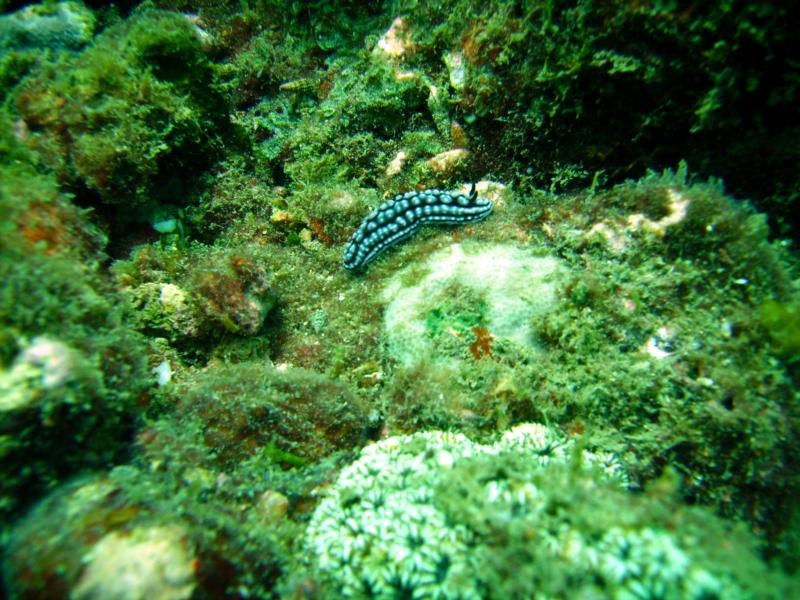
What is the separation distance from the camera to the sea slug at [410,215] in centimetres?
581

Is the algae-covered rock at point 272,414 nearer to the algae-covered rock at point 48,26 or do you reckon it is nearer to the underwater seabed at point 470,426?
the underwater seabed at point 470,426

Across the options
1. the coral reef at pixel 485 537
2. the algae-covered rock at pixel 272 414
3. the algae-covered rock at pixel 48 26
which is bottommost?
the coral reef at pixel 485 537

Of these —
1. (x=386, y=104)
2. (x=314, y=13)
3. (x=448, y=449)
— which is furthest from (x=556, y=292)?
(x=314, y=13)

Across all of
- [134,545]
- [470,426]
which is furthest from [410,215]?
[134,545]

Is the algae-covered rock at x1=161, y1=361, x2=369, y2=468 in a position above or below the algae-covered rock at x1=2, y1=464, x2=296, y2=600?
above

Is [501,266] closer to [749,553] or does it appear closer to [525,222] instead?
[525,222]

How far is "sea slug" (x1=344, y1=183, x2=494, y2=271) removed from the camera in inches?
229

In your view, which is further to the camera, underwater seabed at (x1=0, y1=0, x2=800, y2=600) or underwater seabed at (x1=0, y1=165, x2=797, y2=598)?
underwater seabed at (x1=0, y1=0, x2=800, y2=600)

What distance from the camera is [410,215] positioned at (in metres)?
5.82

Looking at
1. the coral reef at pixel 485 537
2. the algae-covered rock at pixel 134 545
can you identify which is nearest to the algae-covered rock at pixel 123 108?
the algae-covered rock at pixel 134 545

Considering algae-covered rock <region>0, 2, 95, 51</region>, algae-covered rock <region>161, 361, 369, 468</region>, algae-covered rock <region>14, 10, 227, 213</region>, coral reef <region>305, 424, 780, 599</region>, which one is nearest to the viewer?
coral reef <region>305, 424, 780, 599</region>

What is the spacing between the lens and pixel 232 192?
21.9ft

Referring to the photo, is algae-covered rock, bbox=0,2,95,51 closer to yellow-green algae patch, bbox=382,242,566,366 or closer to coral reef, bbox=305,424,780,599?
yellow-green algae patch, bbox=382,242,566,366

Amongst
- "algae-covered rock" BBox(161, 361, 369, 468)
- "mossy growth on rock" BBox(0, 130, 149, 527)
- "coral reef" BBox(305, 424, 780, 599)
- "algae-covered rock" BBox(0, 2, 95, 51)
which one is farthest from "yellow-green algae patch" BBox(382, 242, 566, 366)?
"algae-covered rock" BBox(0, 2, 95, 51)
